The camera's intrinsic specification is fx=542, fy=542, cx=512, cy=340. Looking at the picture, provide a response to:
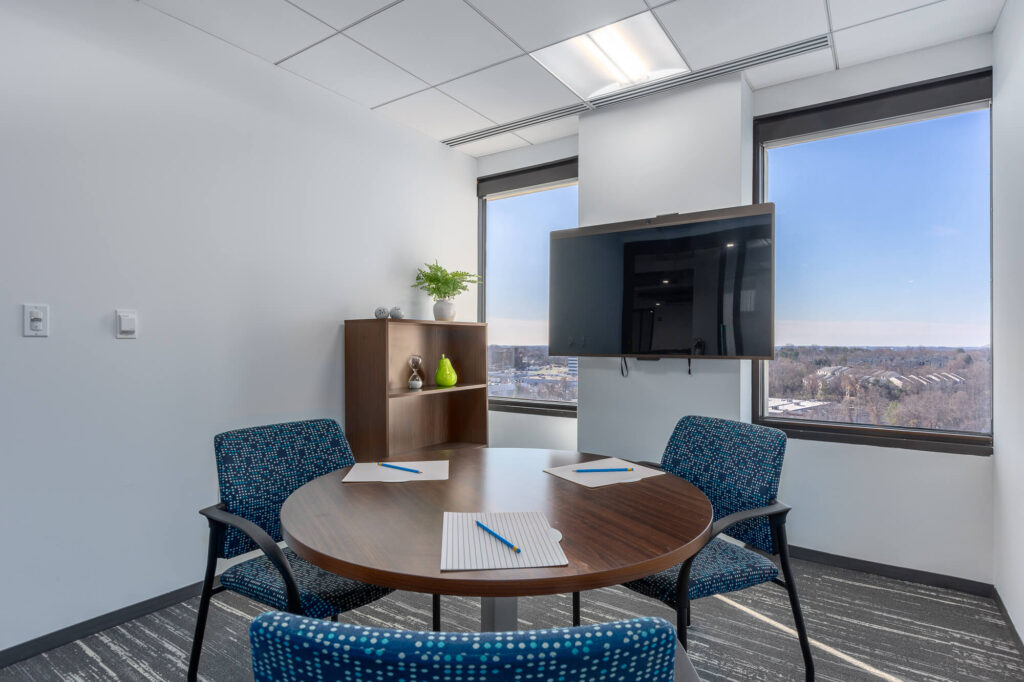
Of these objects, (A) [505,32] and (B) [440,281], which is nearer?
(A) [505,32]

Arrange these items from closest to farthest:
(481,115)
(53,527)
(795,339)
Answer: (53,527), (795,339), (481,115)

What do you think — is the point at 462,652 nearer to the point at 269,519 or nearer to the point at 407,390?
the point at 269,519

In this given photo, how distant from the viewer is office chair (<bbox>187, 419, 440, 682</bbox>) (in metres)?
1.53

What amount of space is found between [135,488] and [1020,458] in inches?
145

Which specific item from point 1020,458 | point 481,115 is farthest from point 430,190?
point 1020,458

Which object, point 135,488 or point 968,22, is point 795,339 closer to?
point 968,22

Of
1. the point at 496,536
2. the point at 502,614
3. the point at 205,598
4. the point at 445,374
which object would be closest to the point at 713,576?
the point at 502,614

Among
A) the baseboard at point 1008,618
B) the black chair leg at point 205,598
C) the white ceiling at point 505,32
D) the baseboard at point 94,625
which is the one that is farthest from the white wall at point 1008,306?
the baseboard at point 94,625

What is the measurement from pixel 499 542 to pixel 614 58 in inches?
106

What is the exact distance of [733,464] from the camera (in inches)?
80.2

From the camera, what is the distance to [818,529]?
116 inches

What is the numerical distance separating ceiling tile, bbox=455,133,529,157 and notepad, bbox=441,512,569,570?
313 centimetres

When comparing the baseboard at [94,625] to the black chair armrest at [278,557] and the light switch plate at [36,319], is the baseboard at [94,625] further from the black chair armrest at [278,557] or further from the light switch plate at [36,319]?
the black chair armrest at [278,557]

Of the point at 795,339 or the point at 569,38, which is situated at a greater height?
the point at 569,38
